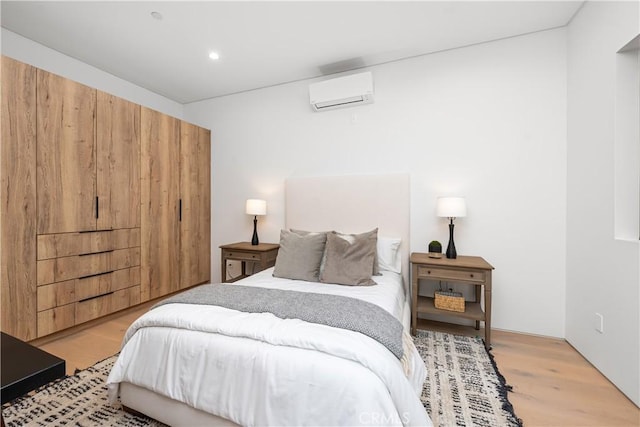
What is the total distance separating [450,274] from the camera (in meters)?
2.38

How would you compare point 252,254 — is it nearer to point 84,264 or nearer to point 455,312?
point 84,264

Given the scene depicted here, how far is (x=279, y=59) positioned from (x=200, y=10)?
0.89m

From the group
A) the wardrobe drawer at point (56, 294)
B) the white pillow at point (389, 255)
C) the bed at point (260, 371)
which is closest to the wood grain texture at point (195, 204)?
the wardrobe drawer at point (56, 294)

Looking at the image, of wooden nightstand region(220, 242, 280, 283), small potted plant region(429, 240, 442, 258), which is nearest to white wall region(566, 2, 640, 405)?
small potted plant region(429, 240, 442, 258)

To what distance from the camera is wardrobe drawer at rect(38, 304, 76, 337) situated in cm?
231

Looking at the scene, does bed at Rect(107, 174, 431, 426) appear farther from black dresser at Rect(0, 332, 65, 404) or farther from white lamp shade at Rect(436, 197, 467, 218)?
white lamp shade at Rect(436, 197, 467, 218)

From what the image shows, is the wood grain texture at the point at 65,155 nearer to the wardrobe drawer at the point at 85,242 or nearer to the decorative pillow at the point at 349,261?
the wardrobe drawer at the point at 85,242

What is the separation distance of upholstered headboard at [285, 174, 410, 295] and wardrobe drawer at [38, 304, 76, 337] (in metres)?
2.16

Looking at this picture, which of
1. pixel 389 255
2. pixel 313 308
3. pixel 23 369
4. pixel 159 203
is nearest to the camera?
pixel 23 369

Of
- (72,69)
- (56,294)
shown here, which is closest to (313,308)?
(56,294)

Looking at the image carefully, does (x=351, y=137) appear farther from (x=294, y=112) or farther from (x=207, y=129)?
(x=207, y=129)

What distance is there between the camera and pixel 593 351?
2031mm

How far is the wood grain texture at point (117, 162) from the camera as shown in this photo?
2725 millimetres

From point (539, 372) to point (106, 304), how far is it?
12.2ft
